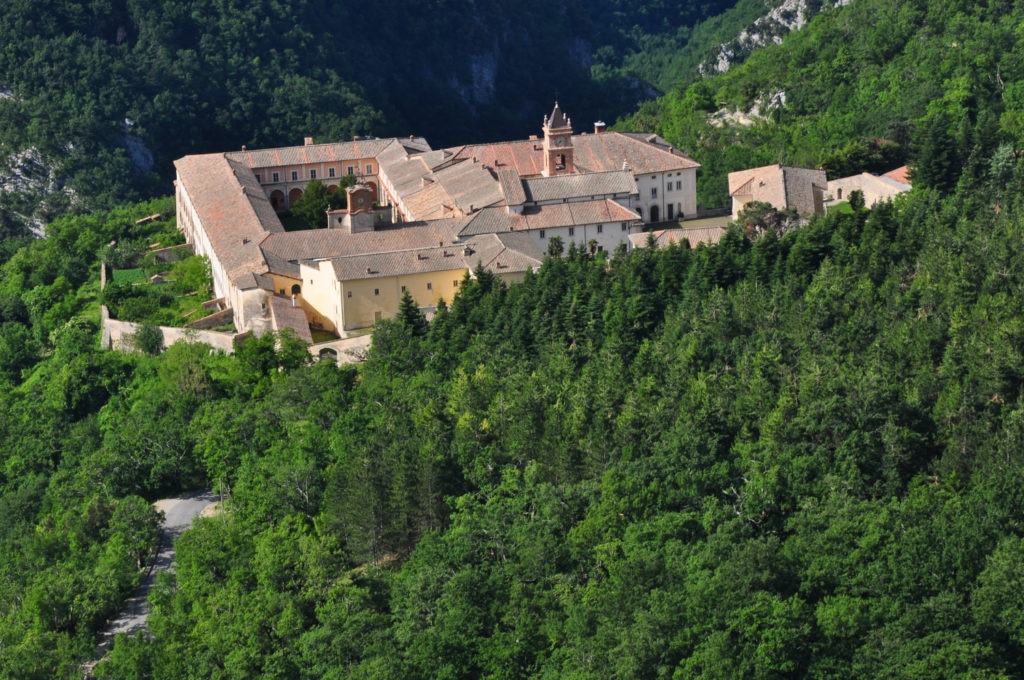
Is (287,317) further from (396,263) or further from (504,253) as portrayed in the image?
(504,253)

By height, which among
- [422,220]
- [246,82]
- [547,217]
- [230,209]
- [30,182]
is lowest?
[547,217]

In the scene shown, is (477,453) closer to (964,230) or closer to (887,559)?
(887,559)

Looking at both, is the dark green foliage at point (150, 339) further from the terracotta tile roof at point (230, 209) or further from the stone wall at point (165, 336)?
the terracotta tile roof at point (230, 209)

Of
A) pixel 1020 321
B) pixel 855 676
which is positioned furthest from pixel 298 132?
pixel 855 676

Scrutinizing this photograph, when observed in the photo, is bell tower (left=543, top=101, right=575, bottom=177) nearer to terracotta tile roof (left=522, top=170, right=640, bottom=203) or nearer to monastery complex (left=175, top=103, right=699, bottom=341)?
monastery complex (left=175, top=103, right=699, bottom=341)

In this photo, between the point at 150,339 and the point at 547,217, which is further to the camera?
the point at 547,217

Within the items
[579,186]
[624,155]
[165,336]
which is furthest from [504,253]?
[624,155]

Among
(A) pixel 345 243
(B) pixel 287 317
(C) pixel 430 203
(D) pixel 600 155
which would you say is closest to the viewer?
(B) pixel 287 317

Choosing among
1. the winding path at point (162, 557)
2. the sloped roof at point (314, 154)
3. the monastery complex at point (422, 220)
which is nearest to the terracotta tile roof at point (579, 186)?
the monastery complex at point (422, 220)
